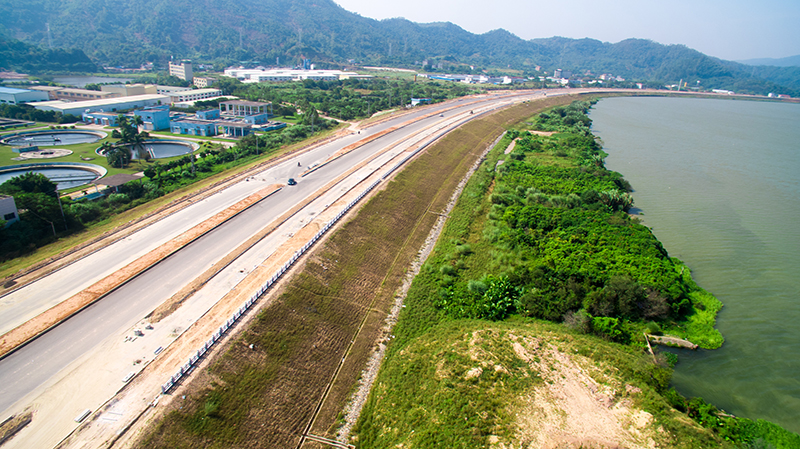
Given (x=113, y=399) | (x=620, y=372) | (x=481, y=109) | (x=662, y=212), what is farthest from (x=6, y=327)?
(x=481, y=109)

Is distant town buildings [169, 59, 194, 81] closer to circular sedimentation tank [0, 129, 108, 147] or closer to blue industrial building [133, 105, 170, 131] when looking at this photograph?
blue industrial building [133, 105, 170, 131]

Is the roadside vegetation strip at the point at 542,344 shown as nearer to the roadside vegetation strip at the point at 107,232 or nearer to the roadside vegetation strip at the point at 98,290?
the roadside vegetation strip at the point at 98,290

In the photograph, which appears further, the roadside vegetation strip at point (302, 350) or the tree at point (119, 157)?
the tree at point (119, 157)

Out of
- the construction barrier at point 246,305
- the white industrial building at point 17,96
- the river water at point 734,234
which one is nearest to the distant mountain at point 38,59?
the white industrial building at point 17,96

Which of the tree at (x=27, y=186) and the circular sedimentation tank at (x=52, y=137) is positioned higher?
the tree at (x=27, y=186)

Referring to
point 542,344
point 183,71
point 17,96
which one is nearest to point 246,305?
point 542,344

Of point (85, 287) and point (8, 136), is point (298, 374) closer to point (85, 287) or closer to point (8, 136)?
point (85, 287)
